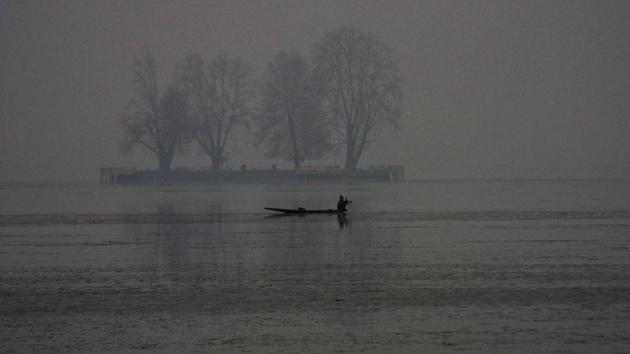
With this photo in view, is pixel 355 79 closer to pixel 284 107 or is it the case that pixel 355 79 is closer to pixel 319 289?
pixel 284 107

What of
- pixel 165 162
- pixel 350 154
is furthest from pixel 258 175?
pixel 350 154

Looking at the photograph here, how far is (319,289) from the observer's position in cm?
2317

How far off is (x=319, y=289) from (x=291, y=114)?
91769mm

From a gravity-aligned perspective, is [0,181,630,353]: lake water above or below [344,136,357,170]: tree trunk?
below

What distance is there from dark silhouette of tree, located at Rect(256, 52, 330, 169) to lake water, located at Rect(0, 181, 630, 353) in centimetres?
6897

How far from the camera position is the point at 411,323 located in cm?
1886

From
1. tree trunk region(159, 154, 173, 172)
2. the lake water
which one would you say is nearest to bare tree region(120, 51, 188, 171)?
tree trunk region(159, 154, 173, 172)

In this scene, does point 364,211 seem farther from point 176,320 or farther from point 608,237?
point 176,320

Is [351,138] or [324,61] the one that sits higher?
[324,61]

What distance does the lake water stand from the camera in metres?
17.6

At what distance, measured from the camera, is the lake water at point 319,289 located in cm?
1758

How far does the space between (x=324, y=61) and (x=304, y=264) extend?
8465cm

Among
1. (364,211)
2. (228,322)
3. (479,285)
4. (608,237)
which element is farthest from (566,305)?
(364,211)

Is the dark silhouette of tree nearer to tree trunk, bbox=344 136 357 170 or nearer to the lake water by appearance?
tree trunk, bbox=344 136 357 170
